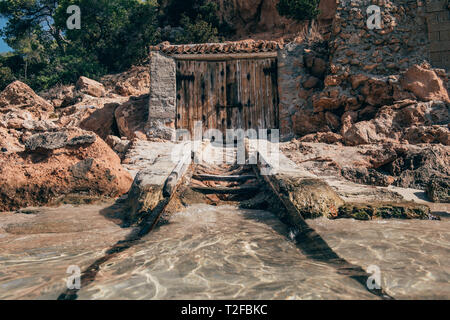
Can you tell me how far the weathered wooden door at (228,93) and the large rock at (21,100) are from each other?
5.39 meters

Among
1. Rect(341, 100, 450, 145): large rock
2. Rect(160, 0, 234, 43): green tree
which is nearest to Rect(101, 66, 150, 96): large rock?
Rect(160, 0, 234, 43): green tree

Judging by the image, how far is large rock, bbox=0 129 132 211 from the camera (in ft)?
12.6

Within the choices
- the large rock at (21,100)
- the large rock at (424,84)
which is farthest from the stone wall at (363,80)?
the large rock at (21,100)

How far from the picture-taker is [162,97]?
8.64 m

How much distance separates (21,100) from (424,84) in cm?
1201

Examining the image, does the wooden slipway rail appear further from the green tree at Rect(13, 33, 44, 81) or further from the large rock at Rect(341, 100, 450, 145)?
the green tree at Rect(13, 33, 44, 81)

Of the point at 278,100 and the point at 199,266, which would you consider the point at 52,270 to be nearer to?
the point at 199,266

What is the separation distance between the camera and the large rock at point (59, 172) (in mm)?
3838

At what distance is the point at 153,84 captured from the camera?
8633 millimetres

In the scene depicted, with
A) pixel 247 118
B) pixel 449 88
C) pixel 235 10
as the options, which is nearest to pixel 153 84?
pixel 247 118

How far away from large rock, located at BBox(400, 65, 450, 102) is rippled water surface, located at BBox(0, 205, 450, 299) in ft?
16.6

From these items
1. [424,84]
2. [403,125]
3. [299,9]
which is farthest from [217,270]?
[299,9]

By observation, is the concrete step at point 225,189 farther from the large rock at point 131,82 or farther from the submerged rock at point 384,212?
the large rock at point 131,82

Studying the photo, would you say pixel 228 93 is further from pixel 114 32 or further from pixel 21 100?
pixel 114 32
